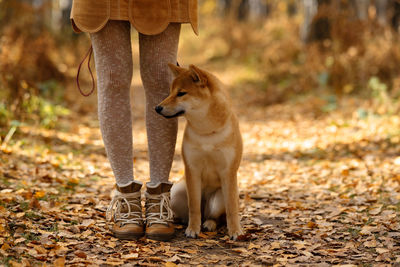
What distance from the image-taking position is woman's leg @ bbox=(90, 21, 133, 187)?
2617 mm

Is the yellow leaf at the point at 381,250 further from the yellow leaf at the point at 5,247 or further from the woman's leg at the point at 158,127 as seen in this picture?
the yellow leaf at the point at 5,247

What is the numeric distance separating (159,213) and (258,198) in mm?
1332

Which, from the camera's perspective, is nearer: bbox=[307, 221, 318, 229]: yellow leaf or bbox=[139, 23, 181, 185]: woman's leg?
bbox=[139, 23, 181, 185]: woman's leg

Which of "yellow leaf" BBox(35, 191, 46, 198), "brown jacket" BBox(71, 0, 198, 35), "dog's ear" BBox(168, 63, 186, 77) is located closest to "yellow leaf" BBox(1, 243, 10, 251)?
"yellow leaf" BBox(35, 191, 46, 198)

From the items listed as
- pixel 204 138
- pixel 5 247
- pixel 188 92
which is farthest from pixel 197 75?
pixel 5 247

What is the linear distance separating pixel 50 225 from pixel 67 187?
103 cm

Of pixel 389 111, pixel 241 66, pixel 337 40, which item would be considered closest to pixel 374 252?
pixel 389 111

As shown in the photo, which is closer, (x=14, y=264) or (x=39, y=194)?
(x=14, y=264)

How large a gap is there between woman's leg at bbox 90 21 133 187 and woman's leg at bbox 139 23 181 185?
4.7 inches

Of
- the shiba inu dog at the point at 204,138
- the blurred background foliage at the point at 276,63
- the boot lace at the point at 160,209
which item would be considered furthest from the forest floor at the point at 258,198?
the blurred background foliage at the point at 276,63

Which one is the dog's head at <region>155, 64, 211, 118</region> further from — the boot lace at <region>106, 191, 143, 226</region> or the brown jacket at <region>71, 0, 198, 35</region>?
the boot lace at <region>106, 191, 143, 226</region>

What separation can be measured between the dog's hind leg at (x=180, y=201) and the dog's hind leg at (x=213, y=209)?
15 cm

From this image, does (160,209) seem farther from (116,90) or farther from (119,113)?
(116,90)

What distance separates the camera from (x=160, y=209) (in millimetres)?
2809
